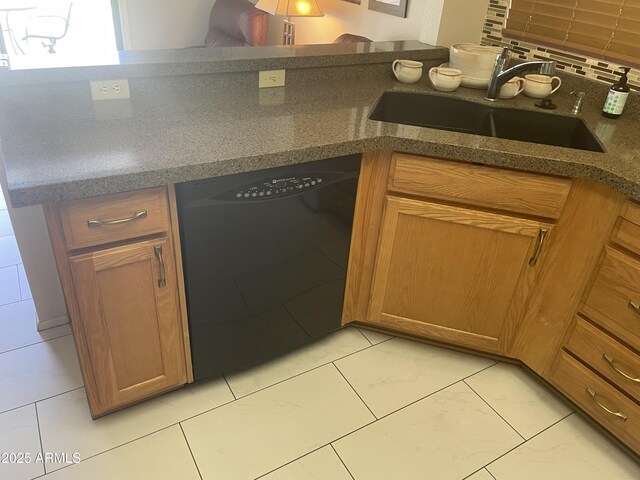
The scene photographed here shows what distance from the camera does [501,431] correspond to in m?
1.66

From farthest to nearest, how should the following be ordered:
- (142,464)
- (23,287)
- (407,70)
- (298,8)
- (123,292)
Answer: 1. (298,8)
2. (23,287)
3. (407,70)
4. (142,464)
5. (123,292)

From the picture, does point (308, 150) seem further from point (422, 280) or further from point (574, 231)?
point (574, 231)

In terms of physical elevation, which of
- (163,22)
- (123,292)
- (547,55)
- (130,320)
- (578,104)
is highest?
(547,55)

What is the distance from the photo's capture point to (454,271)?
174 centimetres

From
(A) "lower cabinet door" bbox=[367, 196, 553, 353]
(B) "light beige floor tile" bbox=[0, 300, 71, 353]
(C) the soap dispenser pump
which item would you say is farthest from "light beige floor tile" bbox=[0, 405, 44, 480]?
(C) the soap dispenser pump

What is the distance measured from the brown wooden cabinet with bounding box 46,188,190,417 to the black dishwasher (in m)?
0.06

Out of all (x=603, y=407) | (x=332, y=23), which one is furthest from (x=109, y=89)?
(x=332, y=23)

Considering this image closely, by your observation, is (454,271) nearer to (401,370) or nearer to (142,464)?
(401,370)

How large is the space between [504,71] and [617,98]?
0.41 m

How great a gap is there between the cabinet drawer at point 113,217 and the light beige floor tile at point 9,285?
3.72 feet

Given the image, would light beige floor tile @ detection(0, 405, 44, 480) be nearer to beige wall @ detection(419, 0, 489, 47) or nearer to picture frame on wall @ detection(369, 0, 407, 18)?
beige wall @ detection(419, 0, 489, 47)

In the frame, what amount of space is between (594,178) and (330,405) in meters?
1.10

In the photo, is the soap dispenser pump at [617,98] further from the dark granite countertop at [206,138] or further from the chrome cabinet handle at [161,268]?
the chrome cabinet handle at [161,268]

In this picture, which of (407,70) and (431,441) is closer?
(431,441)
